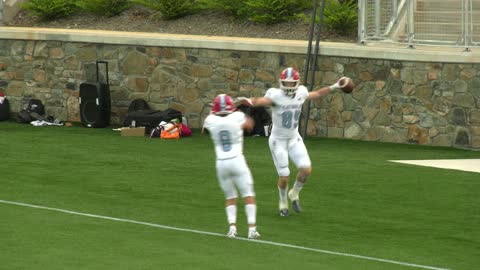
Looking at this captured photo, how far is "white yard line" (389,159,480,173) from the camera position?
73.2 feet

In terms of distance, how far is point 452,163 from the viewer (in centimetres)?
2295

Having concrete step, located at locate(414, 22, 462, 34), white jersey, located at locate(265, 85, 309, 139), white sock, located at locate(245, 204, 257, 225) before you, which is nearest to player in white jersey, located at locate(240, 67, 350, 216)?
white jersey, located at locate(265, 85, 309, 139)

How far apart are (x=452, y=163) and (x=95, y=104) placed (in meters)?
9.45

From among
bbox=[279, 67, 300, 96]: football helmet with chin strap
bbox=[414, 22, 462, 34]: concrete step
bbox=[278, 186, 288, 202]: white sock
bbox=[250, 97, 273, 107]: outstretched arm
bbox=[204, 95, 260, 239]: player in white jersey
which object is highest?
bbox=[414, 22, 462, 34]: concrete step

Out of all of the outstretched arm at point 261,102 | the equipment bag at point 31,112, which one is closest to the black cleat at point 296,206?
the outstretched arm at point 261,102

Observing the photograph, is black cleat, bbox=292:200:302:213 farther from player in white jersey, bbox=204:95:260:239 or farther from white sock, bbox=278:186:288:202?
player in white jersey, bbox=204:95:260:239

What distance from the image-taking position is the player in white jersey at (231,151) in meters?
15.1

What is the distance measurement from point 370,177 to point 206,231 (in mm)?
5894

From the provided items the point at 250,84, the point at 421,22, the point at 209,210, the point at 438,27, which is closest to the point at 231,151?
the point at 209,210

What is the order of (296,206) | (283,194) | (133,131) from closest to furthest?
(283,194) → (296,206) → (133,131)

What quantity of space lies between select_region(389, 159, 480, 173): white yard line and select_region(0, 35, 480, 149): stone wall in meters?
1.98

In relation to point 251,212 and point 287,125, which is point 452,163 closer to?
point 287,125

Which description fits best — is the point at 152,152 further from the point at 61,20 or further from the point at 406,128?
the point at 61,20

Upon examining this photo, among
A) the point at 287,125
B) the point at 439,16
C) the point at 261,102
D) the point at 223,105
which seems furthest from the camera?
the point at 439,16
